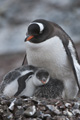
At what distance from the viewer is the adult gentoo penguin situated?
5082mm

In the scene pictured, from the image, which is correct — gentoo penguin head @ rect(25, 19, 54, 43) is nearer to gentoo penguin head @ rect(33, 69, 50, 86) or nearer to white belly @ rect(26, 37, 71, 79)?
white belly @ rect(26, 37, 71, 79)

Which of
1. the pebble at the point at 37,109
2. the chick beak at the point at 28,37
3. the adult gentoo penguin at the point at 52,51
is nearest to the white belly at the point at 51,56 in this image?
the adult gentoo penguin at the point at 52,51

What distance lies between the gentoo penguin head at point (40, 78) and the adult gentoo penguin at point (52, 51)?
216 mm

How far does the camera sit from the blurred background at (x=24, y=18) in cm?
1462

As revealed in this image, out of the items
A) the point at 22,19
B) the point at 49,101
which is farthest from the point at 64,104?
the point at 22,19

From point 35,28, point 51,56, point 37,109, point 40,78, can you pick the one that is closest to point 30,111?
point 37,109

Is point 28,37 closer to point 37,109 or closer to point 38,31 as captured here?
point 38,31

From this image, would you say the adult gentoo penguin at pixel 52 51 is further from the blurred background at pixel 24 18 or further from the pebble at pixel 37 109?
the blurred background at pixel 24 18

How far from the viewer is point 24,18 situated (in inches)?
615

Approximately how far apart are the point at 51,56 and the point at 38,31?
385 millimetres

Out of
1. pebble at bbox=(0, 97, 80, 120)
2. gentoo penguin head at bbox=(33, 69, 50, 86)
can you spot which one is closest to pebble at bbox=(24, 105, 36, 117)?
pebble at bbox=(0, 97, 80, 120)

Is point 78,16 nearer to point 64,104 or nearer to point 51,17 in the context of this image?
point 51,17

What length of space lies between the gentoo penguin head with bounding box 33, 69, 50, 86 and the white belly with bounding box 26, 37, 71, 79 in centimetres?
20

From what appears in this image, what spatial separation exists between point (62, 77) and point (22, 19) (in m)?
10.5
